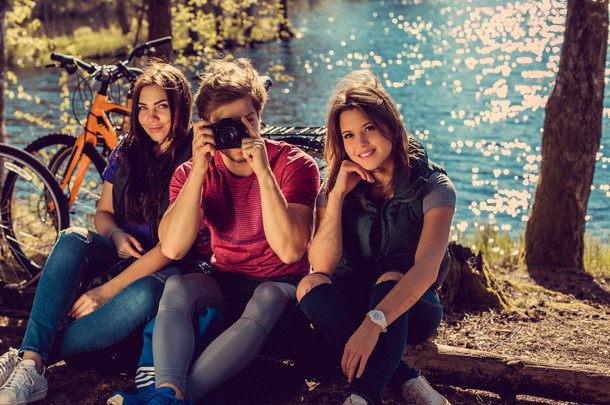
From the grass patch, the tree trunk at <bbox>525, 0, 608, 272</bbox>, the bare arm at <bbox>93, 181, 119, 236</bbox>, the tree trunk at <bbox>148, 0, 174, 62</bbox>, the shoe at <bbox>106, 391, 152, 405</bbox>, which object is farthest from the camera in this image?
the tree trunk at <bbox>148, 0, 174, 62</bbox>

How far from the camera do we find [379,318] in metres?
2.46

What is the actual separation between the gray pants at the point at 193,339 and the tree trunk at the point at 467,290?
148cm

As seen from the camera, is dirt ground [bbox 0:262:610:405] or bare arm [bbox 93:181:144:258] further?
bare arm [bbox 93:181:144:258]

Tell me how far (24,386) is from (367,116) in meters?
1.74

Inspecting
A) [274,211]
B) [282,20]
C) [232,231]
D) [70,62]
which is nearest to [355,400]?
[274,211]

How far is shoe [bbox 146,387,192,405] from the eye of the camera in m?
2.37

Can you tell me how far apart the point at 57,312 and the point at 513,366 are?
6.31 feet

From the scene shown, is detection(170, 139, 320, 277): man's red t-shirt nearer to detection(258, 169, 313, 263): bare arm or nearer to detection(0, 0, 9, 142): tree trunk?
detection(258, 169, 313, 263): bare arm

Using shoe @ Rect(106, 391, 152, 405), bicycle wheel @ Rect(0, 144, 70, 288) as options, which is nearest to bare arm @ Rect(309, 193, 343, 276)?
shoe @ Rect(106, 391, 152, 405)

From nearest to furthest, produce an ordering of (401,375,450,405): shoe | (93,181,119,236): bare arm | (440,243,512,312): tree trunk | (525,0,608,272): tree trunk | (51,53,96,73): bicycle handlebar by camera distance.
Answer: (401,375,450,405): shoe → (93,181,119,236): bare arm → (440,243,512,312): tree trunk → (51,53,96,73): bicycle handlebar → (525,0,608,272): tree trunk

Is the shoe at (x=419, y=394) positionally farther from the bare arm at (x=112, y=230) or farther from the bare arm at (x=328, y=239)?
the bare arm at (x=112, y=230)

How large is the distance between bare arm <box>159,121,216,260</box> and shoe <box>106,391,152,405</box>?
2.25 ft

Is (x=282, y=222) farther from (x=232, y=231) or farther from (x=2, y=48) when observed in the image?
(x=2, y=48)

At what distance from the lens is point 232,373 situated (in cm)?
262
